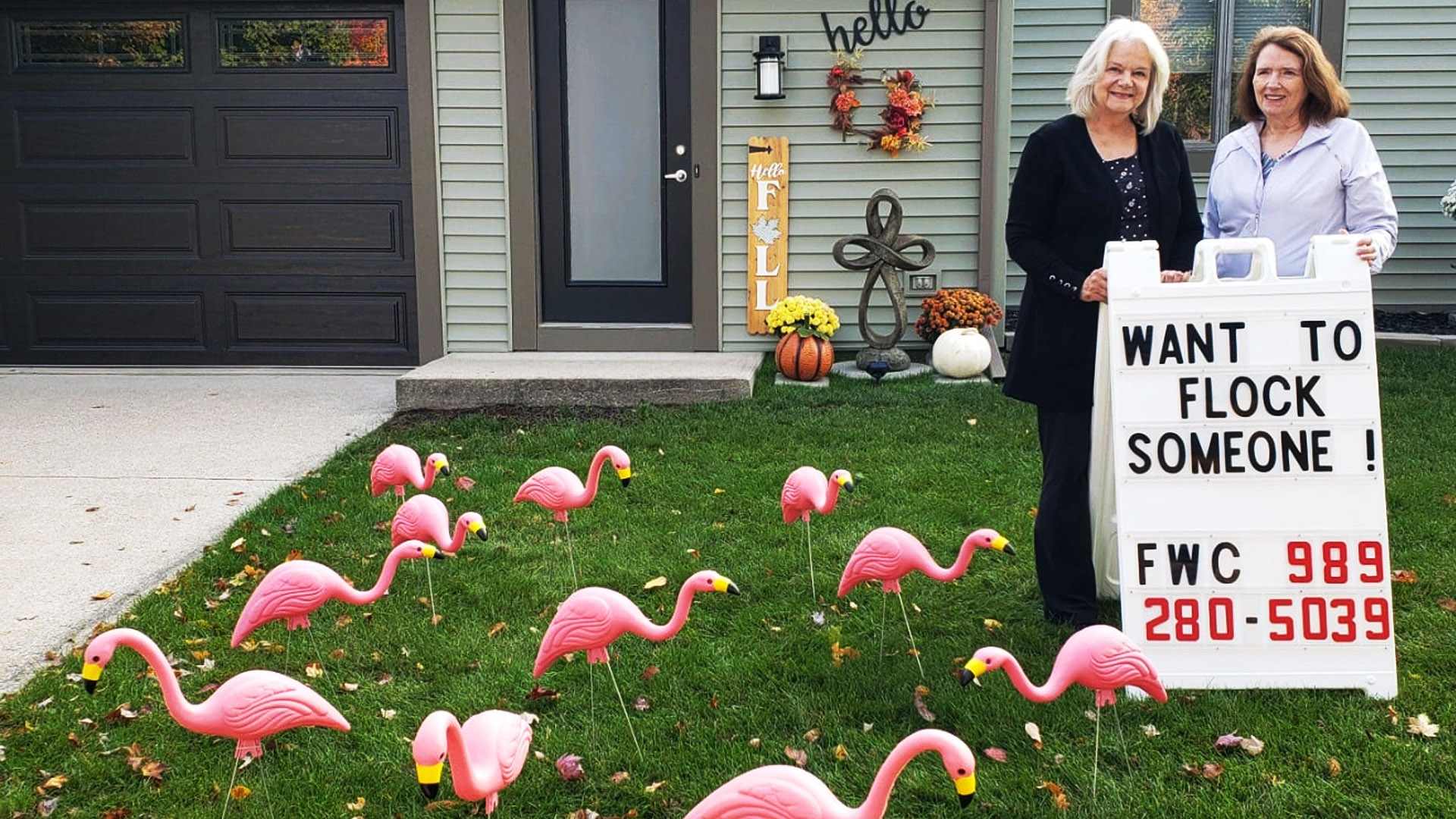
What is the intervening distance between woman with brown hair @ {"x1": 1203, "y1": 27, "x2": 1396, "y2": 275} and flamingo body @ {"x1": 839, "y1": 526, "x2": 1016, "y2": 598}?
1255 mm

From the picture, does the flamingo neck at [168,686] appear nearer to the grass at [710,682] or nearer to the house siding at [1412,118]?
the grass at [710,682]

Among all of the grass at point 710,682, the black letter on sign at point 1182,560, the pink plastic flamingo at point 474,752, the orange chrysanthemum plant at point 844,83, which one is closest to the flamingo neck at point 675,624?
the grass at point 710,682

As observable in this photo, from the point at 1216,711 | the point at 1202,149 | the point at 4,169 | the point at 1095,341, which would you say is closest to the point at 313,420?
the point at 4,169

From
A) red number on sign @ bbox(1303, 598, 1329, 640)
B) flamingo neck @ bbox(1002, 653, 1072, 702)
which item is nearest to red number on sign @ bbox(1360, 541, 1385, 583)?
red number on sign @ bbox(1303, 598, 1329, 640)

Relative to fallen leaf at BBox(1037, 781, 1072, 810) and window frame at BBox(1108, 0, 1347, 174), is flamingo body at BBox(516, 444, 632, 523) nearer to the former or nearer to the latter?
fallen leaf at BBox(1037, 781, 1072, 810)

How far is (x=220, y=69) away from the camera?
8547 millimetres

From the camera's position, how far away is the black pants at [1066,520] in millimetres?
3754

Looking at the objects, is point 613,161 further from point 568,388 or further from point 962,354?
point 962,354

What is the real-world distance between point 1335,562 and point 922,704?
116 cm

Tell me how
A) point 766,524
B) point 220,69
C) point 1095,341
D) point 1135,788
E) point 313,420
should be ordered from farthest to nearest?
point 220,69, point 313,420, point 766,524, point 1095,341, point 1135,788

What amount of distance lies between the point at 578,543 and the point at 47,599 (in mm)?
1776

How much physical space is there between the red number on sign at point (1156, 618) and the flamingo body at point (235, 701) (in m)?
2.12

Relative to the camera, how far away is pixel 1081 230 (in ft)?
12.1

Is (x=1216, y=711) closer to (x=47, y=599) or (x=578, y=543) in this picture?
(x=578, y=543)
